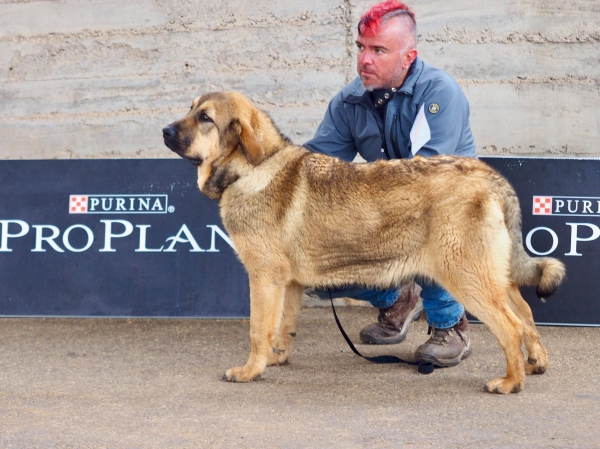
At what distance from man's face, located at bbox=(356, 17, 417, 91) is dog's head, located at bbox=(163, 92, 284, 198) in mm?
826

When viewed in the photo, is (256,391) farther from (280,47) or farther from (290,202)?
(280,47)

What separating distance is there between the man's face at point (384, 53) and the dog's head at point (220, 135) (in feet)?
2.71

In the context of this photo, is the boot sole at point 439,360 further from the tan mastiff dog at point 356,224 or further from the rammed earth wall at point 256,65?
the rammed earth wall at point 256,65

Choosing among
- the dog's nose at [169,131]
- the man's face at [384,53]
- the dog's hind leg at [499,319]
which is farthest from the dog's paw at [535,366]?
the dog's nose at [169,131]

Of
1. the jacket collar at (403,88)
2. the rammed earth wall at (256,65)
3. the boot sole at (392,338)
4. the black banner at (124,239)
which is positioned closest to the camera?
the jacket collar at (403,88)

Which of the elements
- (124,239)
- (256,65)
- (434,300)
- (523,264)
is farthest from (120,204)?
(523,264)

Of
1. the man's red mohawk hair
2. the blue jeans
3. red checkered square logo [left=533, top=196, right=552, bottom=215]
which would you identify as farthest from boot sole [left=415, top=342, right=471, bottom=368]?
the man's red mohawk hair

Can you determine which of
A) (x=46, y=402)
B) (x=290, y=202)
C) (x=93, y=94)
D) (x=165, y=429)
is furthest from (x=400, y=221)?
(x=93, y=94)

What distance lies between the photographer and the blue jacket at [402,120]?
16.0ft

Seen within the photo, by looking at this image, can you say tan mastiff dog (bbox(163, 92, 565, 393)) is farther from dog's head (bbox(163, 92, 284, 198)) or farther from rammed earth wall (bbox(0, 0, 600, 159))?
rammed earth wall (bbox(0, 0, 600, 159))

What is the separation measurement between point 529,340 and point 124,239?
3.20 meters

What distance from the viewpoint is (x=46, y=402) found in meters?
4.16

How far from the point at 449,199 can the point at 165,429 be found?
194 centimetres

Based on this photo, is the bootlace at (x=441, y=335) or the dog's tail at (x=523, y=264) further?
the bootlace at (x=441, y=335)
